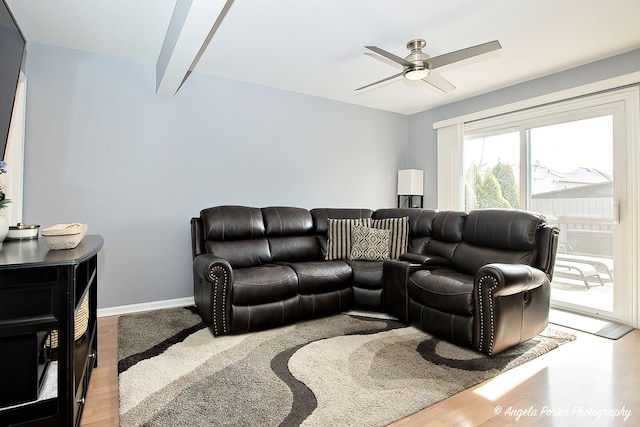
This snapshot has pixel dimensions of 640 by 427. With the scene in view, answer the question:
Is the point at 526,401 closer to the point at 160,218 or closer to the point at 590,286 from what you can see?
the point at 590,286

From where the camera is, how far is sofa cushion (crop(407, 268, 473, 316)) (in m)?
2.45

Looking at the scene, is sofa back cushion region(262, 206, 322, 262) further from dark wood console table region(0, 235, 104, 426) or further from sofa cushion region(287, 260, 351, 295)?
dark wood console table region(0, 235, 104, 426)

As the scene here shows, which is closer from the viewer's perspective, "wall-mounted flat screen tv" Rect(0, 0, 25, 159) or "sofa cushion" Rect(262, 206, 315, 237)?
"wall-mounted flat screen tv" Rect(0, 0, 25, 159)

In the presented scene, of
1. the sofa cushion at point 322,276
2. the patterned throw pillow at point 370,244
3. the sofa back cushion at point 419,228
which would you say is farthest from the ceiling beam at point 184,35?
the sofa back cushion at point 419,228

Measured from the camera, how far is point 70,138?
10.1 feet

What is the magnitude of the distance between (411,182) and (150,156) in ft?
10.7

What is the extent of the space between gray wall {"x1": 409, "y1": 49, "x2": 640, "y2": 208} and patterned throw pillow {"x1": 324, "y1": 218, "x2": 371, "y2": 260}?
169cm

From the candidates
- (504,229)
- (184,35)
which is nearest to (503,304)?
(504,229)

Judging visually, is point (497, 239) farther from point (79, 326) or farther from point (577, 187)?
point (79, 326)

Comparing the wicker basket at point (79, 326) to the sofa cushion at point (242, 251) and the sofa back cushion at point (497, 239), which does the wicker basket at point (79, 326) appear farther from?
the sofa back cushion at point (497, 239)

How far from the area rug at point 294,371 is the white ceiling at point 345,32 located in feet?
6.87

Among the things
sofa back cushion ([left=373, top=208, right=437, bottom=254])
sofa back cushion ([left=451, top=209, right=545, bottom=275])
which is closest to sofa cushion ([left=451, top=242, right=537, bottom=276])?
sofa back cushion ([left=451, top=209, right=545, bottom=275])

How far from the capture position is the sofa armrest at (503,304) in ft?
7.46

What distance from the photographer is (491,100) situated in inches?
164
